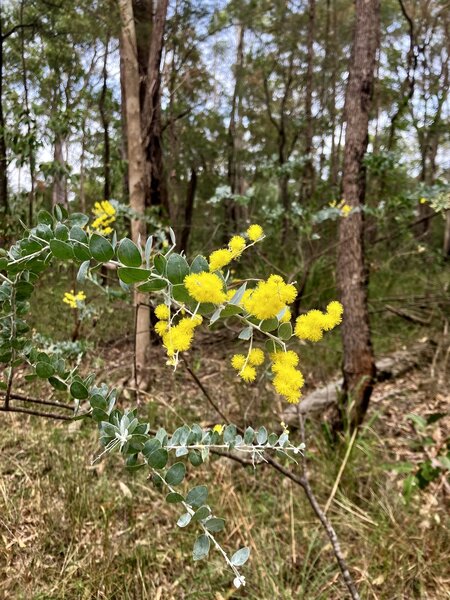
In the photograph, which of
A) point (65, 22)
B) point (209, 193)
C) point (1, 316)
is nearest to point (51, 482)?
point (1, 316)

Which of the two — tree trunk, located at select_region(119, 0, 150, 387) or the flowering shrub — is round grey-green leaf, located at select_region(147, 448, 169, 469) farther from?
tree trunk, located at select_region(119, 0, 150, 387)

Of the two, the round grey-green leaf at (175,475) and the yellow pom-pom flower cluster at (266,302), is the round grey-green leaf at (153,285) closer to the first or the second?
the yellow pom-pom flower cluster at (266,302)

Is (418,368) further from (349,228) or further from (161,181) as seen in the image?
(161,181)

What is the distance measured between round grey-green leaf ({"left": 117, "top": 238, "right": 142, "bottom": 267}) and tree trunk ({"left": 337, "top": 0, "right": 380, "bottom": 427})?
85.4 inches

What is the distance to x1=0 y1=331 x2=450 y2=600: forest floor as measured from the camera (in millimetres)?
1698

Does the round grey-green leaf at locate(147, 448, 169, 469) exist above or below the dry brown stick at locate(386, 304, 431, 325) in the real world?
above

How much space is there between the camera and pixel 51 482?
213cm

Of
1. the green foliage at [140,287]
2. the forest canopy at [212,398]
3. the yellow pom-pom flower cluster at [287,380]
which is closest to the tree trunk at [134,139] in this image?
the forest canopy at [212,398]

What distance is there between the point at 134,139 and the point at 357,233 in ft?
5.54

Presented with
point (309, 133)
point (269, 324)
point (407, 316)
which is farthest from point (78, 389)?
point (309, 133)

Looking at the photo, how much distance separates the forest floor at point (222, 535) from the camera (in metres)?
1.70

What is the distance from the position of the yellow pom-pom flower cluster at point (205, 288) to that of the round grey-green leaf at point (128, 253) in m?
0.10

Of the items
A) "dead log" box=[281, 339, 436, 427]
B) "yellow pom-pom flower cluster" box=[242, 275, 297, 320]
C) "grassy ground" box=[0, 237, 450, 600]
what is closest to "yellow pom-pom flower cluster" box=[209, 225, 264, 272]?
"yellow pom-pom flower cluster" box=[242, 275, 297, 320]

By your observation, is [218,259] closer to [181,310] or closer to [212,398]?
[181,310]
